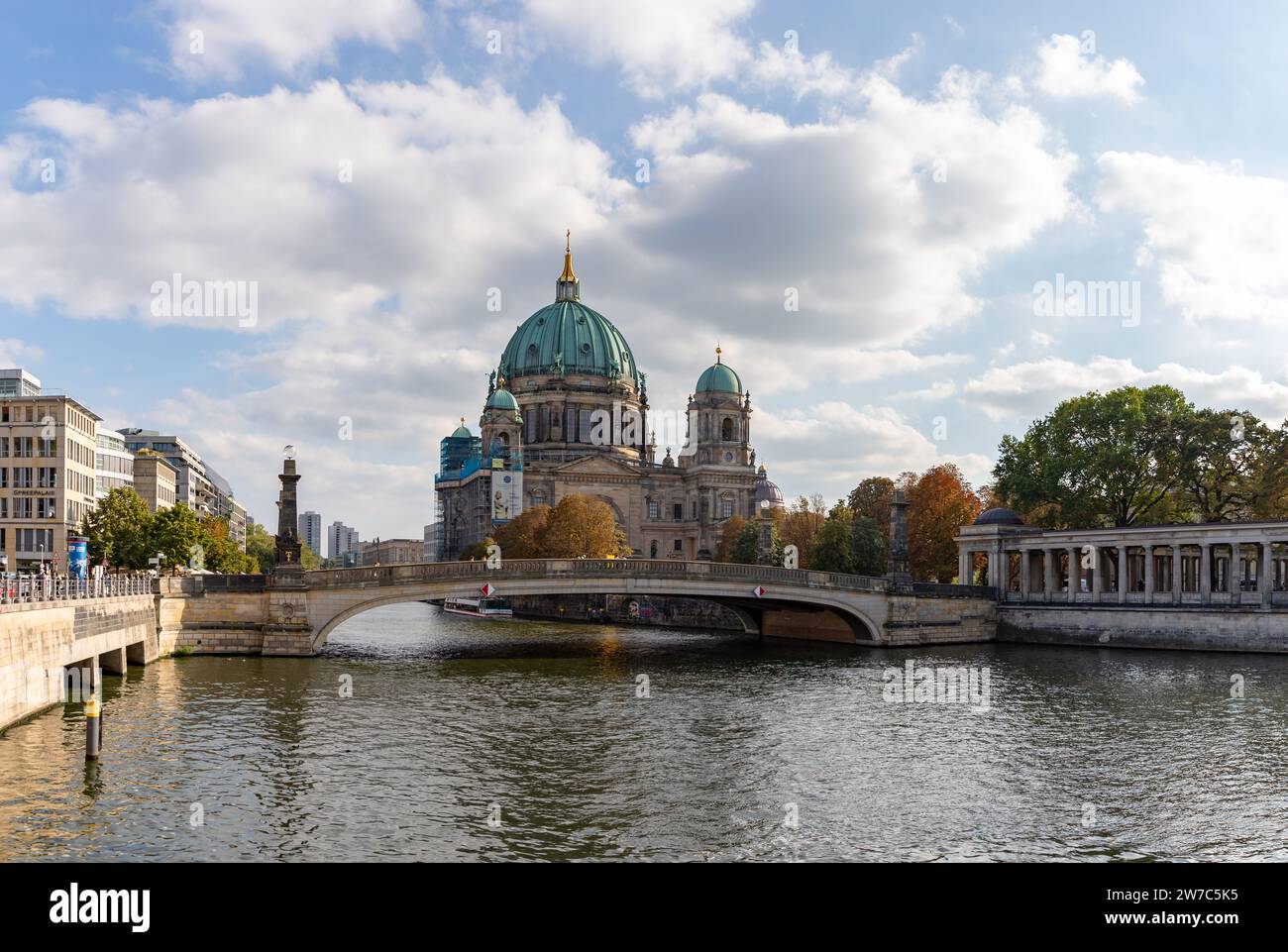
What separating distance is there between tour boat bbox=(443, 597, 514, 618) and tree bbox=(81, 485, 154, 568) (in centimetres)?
3142

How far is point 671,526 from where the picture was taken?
146375 mm

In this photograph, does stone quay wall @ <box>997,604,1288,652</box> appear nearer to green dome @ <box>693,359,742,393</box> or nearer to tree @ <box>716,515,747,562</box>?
tree @ <box>716,515,747,562</box>

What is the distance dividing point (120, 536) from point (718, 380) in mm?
84928

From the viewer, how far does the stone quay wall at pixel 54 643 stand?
27.7 meters

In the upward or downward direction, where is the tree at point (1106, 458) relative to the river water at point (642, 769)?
upward

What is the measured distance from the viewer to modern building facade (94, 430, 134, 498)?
99.6 meters

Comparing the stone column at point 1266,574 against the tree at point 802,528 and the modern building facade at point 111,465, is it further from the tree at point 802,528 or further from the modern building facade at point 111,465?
the modern building facade at point 111,465

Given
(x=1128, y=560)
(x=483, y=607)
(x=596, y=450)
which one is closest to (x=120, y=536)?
(x=483, y=607)

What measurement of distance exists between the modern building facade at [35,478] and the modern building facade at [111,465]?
16.1 meters

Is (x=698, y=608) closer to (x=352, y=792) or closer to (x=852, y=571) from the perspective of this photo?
(x=852, y=571)

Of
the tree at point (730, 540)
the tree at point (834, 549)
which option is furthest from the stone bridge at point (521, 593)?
the tree at point (730, 540)

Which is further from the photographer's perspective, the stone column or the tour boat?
the tour boat

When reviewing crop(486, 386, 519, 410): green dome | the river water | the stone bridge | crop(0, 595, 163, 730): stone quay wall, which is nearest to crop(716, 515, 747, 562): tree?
the stone bridge
